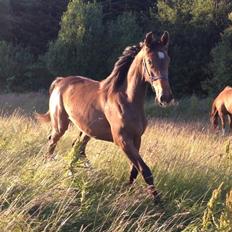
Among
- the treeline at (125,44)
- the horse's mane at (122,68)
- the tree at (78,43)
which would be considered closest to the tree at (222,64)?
the treeline at (125,44)

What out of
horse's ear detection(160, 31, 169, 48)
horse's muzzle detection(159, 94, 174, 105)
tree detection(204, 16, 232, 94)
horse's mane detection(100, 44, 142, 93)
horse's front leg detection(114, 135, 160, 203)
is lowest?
tree detection(204, 16, 232, 94)

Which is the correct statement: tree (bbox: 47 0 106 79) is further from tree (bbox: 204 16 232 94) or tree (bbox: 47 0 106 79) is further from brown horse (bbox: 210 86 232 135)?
brown horse (bbox: 210 86 232 135)

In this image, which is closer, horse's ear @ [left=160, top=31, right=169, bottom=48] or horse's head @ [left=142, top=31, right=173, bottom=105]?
horse's head @ [left=142, top=31, right=173, bottom=105]

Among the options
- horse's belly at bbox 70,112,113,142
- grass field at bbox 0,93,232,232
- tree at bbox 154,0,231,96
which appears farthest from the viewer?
tree at bbox 154,0,231,96

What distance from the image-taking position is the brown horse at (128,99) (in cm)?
576

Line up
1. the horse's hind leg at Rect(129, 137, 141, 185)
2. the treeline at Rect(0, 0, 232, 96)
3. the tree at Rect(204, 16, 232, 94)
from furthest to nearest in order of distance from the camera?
1. the treeline at Rect(0, 0, 232, 96)
2. the tree at Rect(204, 16, 232, 94)
3. the horse's hind leg at Rect(129, 137, 141, 185)

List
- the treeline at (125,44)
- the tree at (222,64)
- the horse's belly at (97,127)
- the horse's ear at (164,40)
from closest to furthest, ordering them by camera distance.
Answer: the horse's ear at (164,40), the horse's belly at (97,127), the tree at (222,64), the treeline at (125,44)

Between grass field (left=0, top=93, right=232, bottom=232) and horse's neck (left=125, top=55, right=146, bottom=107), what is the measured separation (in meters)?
1.01

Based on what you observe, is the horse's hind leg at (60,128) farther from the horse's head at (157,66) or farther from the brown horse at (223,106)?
the brown horse at (223,106)

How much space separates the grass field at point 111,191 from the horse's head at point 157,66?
1159 millimetres

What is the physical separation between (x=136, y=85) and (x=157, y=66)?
22.9 inches

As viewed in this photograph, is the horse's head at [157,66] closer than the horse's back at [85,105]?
Yes

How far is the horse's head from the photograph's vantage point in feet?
18.2

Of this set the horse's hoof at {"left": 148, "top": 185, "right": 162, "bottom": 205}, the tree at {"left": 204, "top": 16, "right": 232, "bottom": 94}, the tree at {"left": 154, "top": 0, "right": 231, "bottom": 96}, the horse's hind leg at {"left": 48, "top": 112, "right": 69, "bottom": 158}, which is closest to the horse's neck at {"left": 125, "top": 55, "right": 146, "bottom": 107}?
the horse's hoof at {"left": 148, "top": 185, "right": 162, "bottom": 205}
